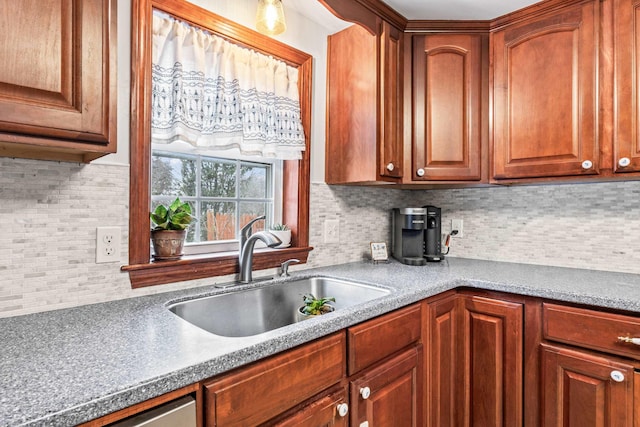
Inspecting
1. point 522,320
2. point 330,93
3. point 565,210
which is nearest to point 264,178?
point 330,93

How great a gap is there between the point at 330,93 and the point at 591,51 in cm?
121

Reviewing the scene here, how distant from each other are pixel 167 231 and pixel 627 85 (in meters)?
1.99

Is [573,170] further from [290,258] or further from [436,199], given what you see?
[290,258]

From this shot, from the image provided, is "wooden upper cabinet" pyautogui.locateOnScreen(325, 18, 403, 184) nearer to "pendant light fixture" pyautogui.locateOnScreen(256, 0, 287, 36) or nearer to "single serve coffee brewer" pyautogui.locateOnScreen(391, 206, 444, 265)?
"single serve coffee brewer" pyautogui.locateOnScreen(391, 206, 444, 265)

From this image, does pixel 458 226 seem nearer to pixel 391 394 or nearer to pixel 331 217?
pixel 331 217

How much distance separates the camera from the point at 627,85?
1.50 metres

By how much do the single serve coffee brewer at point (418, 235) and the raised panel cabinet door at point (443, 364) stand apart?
46 centimetres

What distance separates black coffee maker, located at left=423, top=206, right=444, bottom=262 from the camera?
2.07 m

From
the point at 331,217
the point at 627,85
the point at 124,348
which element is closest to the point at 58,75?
the point at 124,348

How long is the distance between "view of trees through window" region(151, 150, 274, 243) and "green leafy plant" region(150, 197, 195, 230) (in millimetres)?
142

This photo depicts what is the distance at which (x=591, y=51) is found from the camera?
5.19 feet

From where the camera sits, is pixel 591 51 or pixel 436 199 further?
pixel 436 199

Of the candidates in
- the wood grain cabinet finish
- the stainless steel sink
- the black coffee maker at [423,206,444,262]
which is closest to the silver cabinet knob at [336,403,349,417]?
the stainless steel sink

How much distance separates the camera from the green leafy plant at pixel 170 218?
51.2 inches
